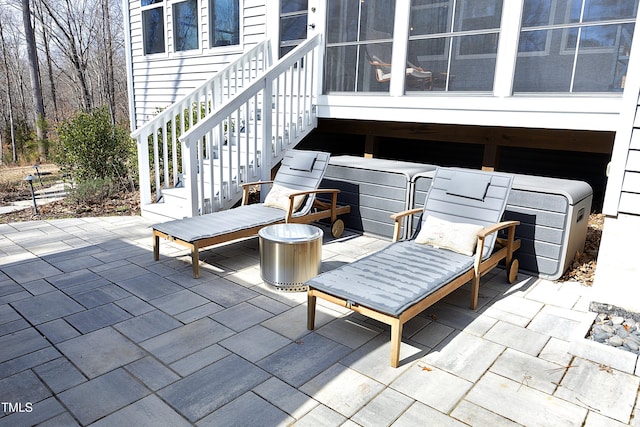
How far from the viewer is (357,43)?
5.96m

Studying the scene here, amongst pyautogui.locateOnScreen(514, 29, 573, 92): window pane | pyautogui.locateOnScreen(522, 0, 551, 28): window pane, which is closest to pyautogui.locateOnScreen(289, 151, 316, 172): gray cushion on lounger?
pyautogui.locateOnScreen(514, 29, 573, 92): window pane

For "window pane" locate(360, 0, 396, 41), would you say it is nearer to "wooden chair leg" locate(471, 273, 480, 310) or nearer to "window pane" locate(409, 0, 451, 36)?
"window pane" locate(409, 0, 451, 36)

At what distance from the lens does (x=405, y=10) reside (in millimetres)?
5383

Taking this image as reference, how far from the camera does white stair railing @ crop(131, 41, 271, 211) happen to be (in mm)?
5969

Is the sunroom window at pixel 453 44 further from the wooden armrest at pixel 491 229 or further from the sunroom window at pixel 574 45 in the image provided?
the wooden armrest at pixel 491 229

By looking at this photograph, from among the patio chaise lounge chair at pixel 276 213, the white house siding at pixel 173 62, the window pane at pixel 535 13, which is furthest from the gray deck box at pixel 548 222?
the white house siding at pixel 173 62

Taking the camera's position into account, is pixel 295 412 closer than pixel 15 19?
Yes

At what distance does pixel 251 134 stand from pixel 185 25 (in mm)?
3689

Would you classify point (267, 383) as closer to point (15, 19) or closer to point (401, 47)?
point (401, 47)

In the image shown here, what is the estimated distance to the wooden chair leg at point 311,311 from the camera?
289 centimetres

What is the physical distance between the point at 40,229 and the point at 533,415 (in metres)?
5.56

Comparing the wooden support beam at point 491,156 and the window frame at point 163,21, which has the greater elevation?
the window frame at point 163,21

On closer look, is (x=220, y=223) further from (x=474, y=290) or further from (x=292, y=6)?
(x=292, y=6)

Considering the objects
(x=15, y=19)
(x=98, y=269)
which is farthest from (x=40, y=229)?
(x=15, y=19)
